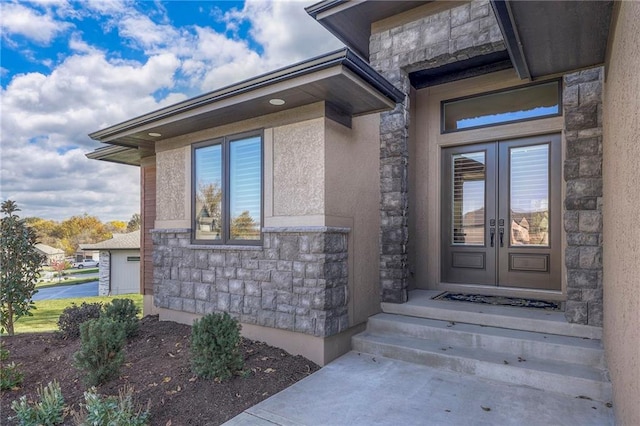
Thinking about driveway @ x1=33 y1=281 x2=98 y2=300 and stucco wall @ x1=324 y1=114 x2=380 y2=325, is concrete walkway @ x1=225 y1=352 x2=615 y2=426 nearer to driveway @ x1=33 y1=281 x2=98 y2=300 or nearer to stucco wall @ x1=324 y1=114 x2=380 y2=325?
stucco wall @ x1=324 y1=114 x2=380 y2=325

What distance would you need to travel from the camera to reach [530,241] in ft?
16.5

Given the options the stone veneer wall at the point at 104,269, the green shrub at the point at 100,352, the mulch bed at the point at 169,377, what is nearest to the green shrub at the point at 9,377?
the mulch bed at the point at 169,377

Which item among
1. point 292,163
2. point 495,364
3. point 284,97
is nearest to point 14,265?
point 292,163

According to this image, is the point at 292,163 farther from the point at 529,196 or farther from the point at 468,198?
the point at 529,196

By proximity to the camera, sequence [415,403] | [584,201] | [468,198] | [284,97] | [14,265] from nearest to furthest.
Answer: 1. [415,403]
2. [584,201]
3. [284,97]
4. [14,265]
5. [468,198]

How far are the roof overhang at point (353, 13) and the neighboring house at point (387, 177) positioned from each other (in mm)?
29

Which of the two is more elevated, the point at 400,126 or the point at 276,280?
the point at 400,126

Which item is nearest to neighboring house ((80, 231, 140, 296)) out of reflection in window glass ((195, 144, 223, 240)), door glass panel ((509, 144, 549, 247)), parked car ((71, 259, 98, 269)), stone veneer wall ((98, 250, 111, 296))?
stone veneer wall ((98, 250, 111, 296))

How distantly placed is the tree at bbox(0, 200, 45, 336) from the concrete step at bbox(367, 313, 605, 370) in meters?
5.29

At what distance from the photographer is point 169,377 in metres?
3.39

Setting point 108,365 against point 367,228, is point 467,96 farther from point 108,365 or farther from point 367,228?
point 108,365

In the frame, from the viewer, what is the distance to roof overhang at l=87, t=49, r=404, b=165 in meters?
3.25

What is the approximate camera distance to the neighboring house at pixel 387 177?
3.55m

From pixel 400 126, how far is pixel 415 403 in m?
3.37
